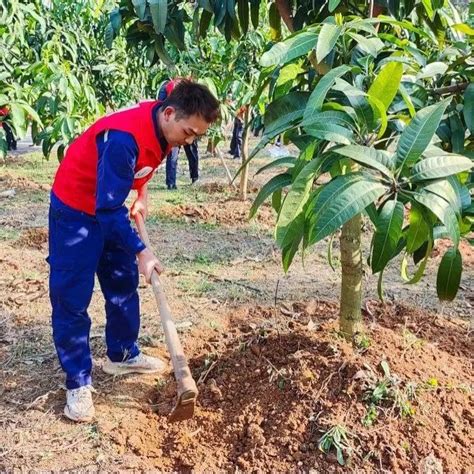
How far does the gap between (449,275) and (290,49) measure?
69 cm

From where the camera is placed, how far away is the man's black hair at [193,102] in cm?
196

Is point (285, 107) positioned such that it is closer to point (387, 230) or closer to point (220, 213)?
point (387, 230)

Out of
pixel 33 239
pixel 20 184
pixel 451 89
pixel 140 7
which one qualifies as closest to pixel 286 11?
pixel 140 7

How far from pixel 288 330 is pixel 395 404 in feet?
2.04

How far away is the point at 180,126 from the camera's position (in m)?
2.01

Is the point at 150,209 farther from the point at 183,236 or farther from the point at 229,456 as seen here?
the point at 229,456

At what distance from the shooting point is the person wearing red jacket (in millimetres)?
1964

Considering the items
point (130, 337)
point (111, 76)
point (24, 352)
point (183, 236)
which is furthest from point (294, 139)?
point (111, 76)

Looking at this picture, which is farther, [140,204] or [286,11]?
[140,204]

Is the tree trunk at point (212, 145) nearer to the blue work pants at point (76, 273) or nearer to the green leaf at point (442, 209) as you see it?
the blue work pants at point (76, 273)

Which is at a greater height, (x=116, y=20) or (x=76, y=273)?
(x=116, y=20)

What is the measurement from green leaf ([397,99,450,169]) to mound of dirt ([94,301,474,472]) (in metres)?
1.06

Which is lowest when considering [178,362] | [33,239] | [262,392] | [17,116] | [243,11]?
[33,239]

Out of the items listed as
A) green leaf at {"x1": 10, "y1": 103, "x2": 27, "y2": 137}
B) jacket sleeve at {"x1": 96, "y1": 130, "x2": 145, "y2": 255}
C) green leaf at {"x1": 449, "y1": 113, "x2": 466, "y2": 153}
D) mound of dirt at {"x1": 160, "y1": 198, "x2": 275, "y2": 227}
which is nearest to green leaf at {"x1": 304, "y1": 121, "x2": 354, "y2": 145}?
green leaf at {"x1": 449, "y1": 113, "x2": 466, "y2": 153}
